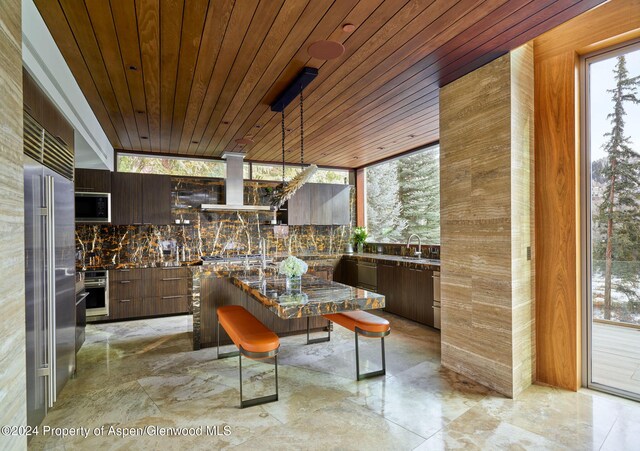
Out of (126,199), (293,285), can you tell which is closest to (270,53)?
(293,285)

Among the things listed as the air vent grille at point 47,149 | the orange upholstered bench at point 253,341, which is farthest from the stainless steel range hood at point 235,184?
the orange upholstered bench at point 253,341

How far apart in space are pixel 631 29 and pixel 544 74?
1.88ft

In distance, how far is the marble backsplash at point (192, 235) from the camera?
564 cm

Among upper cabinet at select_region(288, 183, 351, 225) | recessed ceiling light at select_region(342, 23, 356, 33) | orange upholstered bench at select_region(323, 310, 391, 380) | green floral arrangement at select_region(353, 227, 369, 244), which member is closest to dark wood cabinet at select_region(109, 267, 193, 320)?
upper cabinet at select_region(288, 183, 351, 225)

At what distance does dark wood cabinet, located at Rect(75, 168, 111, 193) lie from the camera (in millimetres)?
5105

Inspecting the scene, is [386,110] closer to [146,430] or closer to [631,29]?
[631,29]

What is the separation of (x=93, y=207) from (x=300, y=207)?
3.38m

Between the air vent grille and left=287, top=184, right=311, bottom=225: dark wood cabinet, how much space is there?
3963 mm

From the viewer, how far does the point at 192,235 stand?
6.23 m

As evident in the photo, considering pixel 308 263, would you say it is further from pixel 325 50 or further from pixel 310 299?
pixel 325 50

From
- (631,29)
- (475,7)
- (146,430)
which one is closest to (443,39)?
(475,7)

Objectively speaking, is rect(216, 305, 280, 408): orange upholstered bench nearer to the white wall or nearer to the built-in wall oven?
the white wall

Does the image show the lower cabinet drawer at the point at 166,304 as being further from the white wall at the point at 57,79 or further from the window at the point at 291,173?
the window at the point at 291,173

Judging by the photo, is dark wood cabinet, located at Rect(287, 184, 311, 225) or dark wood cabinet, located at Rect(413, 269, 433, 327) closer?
dark wood cabinet, located at Rect(413, 269, 433, 327)
